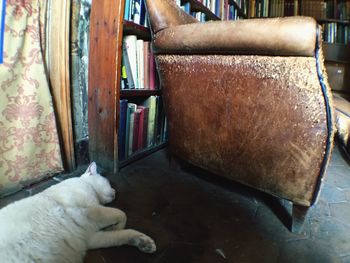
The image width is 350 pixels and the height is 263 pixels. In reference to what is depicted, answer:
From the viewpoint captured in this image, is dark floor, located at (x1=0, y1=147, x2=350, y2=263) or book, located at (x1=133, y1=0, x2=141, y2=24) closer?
dark floor, located at (x1=0, y1=147, x2=350, y2=263)

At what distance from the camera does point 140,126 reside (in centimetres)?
139

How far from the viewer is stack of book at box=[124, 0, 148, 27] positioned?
3.95ft

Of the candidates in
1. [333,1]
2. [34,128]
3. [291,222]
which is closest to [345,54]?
[333,1]

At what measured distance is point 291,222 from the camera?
0.88 metres

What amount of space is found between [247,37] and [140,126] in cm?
82

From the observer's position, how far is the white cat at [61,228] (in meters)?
0.57

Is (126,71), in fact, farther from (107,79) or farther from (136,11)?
(136,11)

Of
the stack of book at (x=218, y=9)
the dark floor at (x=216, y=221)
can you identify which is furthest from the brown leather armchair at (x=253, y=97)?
the stack of book at (x=218, y=9)

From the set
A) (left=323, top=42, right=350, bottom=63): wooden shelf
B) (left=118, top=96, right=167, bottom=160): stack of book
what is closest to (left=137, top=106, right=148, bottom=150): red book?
(left=118, top=96, right=167, bottom=160): stack of book

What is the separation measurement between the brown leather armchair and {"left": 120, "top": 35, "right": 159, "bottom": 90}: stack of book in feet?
0.92

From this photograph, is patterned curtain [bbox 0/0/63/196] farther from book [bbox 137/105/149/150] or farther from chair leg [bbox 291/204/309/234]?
chair leg [bbox 291/204/309/234]

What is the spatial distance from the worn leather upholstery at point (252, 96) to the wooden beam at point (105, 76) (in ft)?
0.61

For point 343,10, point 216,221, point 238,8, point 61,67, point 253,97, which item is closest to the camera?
point 253,97

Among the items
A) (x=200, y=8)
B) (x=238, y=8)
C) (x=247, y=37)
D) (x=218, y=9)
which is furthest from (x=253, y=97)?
(x=238, y=8)
